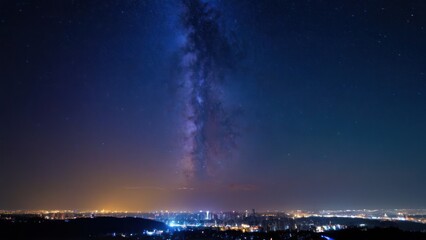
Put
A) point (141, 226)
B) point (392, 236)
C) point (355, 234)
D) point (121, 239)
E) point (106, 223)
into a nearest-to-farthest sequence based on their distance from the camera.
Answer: point (392, 236), point (355, 234), point (121, 239), point (106, 223), point (141, 226)

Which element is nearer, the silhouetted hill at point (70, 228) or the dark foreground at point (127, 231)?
the dark foreground at point (127, 231)

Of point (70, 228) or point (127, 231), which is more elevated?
point (70, 228)

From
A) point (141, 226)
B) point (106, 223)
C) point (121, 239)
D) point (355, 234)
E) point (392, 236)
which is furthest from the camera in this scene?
point (141, 226)

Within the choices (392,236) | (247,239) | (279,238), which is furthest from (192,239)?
(392,236)

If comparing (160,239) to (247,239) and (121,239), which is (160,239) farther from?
(247,239)

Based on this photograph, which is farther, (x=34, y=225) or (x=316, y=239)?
(x=34, y=225)

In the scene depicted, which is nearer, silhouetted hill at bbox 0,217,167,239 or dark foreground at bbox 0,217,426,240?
dark foreground at bbox 0,217,426,240

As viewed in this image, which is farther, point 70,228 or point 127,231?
point 127,231

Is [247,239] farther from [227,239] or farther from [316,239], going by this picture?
[316,239]
